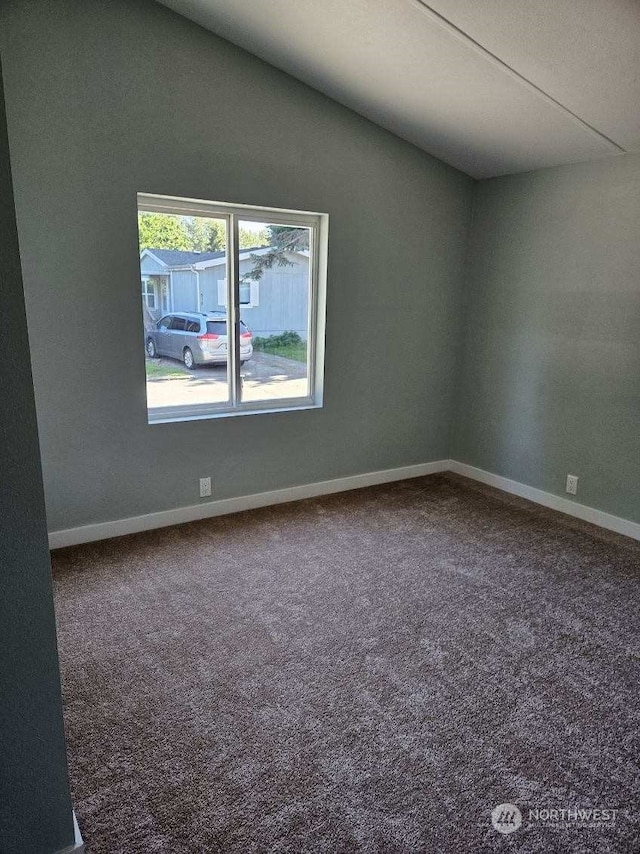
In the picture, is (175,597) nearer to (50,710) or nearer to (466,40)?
(50,710)

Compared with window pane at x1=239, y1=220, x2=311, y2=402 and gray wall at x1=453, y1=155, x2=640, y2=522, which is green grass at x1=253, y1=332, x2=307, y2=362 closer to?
window pane at x1=239, y1=220, x2=311, y2=402

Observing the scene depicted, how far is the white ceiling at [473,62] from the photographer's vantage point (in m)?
2.28

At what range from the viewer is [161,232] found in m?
3.26

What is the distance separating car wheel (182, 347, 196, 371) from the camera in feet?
11.5

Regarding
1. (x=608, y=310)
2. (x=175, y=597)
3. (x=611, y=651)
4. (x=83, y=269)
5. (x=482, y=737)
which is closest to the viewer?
(x=482, y=737)

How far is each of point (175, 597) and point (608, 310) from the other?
3.19 metres

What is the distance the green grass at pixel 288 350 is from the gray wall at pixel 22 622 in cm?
263

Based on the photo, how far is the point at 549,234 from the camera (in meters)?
3.81

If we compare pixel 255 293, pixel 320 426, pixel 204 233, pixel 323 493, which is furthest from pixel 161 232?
pixel 323 493

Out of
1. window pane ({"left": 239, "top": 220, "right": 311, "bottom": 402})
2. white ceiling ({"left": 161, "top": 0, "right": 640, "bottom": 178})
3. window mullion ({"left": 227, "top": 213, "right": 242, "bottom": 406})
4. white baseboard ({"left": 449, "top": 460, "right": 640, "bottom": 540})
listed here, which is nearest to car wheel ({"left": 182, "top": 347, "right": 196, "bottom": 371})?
window mullion ({"left": 227, "top": 213, "right": 242, "bottom": 406})

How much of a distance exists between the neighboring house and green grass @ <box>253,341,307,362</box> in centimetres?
A: 9

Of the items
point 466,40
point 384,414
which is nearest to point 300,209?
point 466,40

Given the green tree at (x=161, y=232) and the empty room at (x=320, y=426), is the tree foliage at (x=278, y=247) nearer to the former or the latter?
the empty room at (x=320, y=426)

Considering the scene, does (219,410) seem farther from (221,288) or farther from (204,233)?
(204,233)
